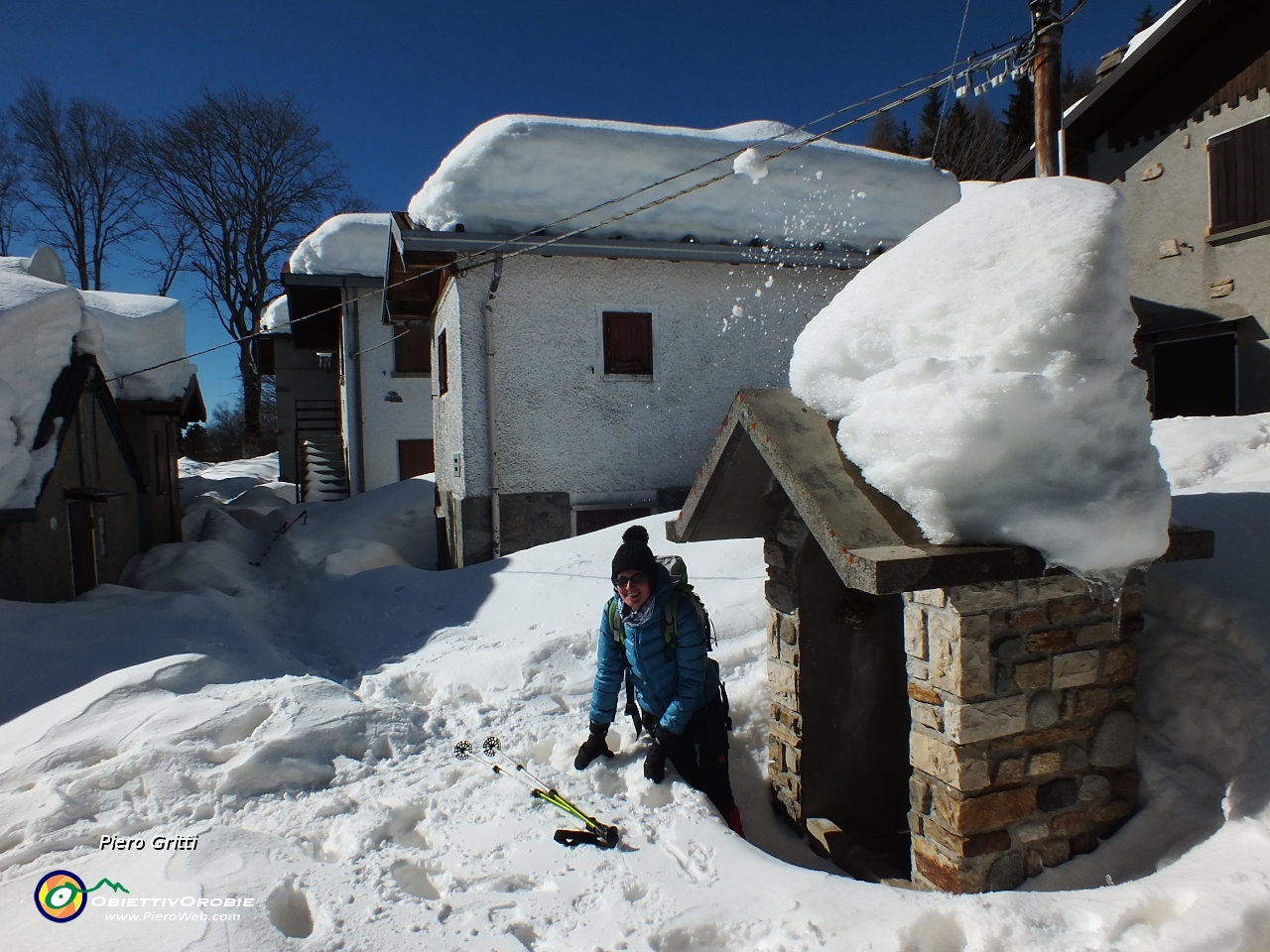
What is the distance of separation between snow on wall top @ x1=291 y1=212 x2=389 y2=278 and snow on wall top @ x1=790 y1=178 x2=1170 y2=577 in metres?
15.0

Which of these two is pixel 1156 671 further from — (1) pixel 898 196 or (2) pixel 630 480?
(1) pixel 898 196

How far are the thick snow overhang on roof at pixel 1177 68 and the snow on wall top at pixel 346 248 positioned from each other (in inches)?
498

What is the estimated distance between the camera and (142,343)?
10.9 m

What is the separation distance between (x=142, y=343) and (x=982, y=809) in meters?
12.5

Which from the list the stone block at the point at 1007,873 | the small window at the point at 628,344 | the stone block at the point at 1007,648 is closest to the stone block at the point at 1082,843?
the stone block at the point at 1007,873

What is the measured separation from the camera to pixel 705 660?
12.1ft

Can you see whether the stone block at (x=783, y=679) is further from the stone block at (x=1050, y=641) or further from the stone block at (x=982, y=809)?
the stone block at (x=1050, y=641)

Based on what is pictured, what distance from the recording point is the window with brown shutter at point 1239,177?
885 cm

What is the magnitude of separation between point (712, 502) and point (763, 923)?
1.85m

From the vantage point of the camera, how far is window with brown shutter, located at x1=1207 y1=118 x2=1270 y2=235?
885cm

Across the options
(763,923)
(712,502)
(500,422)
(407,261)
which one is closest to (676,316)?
(500,422)

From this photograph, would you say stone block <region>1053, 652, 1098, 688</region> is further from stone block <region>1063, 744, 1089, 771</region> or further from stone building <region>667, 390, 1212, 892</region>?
stone block <region>1063, 744, 1089, 771</region>

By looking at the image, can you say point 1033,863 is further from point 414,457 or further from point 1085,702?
point 414,457

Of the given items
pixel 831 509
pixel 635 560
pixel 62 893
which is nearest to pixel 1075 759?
pixel 831 509
